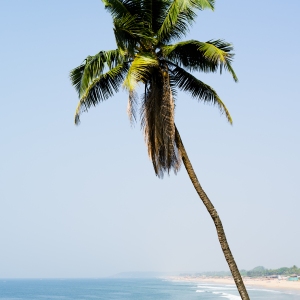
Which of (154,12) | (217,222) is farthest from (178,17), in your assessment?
(217,222)

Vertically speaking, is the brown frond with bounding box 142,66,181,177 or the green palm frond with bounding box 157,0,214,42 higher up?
the green palm frond with bounding box 157,0,214,42

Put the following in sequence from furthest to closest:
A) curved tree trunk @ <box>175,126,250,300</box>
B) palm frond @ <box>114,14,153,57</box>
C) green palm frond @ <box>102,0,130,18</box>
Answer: green palm frond @ <box>102,0,130,18</box>, palm frond @ <box>114,14,153,57</box>, curved tree trunk @ <box>175,126,250,300</box>

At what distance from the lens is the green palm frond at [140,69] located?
11883 mm

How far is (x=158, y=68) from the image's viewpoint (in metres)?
12.9

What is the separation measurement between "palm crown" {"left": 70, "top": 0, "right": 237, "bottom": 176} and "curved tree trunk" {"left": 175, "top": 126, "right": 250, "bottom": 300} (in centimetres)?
17

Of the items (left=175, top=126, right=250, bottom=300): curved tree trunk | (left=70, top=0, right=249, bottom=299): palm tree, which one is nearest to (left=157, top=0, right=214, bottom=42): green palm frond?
(left=70, top=0, right=249, bottom=299): palm tree

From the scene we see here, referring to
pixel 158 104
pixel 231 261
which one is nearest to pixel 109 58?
pixel 158 104

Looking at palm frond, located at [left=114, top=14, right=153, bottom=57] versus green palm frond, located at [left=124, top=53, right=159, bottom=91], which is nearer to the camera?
green palm frond, located at [left=124, top=53, right=159, bottom=91]

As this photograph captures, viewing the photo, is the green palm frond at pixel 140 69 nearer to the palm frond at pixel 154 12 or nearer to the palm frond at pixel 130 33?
the palm frond at pixel 130 33

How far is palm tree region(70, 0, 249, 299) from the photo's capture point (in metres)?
12.4

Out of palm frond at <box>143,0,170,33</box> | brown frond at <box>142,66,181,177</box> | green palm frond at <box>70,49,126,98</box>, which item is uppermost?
palm frond at <box>143,0,170,33</box>

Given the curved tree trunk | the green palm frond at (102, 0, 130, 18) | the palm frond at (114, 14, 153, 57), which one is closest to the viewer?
the curved tree trunk

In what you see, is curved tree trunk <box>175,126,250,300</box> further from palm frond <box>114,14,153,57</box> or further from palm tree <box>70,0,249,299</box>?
palm frond <box>114,14,153,57</box>

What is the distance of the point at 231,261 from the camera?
11867mm
